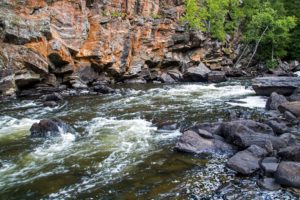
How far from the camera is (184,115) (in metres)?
17.7

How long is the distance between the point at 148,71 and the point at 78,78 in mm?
9185

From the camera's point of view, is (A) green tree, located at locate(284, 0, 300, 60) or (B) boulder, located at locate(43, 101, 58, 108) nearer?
(B) boulder, located at locate(43, 101, 58, 108)

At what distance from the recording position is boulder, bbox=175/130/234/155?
12.0 metres

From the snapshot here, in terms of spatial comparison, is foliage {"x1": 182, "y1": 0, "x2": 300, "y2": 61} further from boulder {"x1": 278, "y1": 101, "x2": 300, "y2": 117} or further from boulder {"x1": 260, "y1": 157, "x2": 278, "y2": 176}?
boulder {"x1": 260, "y1": 157, "x2": 278, "y2": 176}

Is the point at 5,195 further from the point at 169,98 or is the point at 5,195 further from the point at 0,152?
the point at 169,98

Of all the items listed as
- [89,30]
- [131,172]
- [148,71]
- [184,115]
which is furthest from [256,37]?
[131,172]

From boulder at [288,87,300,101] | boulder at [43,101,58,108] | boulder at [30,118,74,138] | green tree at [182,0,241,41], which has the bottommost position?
boulder at [43,101,58,108]

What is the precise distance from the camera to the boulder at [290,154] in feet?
33.6

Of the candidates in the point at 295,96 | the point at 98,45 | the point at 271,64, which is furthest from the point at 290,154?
the point at 271,64

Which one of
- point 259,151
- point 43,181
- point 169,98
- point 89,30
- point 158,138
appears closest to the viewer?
point 43,181

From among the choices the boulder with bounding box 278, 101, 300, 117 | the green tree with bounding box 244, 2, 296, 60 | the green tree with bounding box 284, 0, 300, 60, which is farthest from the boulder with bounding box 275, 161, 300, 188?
the green tree with bounding box 284, 0, 300, 60

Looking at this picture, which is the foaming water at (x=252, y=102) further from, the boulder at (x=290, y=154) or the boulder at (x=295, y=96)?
the boulder at (x=290, y=154)

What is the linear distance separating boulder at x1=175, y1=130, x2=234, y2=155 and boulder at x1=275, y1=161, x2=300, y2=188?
9.36 ft

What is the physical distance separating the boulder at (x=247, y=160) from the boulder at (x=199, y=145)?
1163 millimetres
